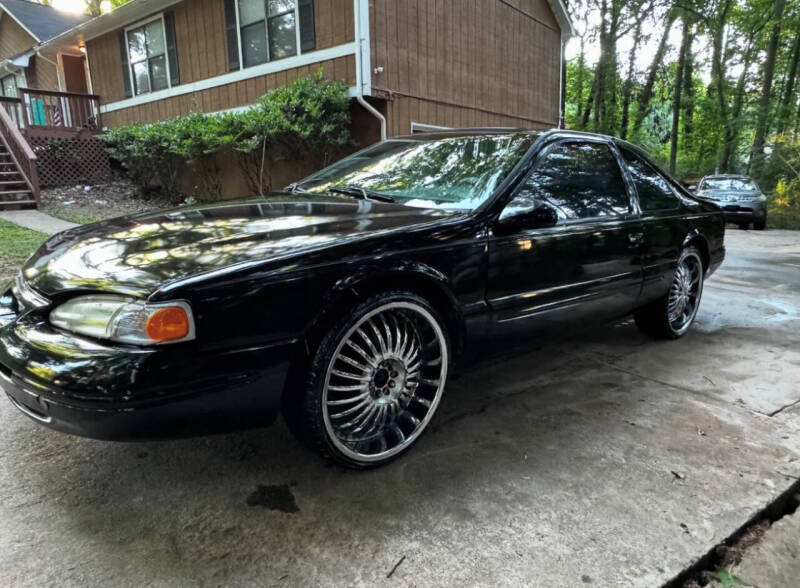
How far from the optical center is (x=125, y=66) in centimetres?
1312

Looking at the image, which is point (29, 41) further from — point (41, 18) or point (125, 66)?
point (125, 66)

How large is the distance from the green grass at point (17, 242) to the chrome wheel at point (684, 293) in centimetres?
604

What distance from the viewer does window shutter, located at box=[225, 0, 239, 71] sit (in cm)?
1048

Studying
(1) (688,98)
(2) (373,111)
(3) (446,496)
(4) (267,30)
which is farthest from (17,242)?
(1) (688,98)

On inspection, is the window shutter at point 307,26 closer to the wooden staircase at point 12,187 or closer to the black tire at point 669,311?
the wooden staircase at point 12,187

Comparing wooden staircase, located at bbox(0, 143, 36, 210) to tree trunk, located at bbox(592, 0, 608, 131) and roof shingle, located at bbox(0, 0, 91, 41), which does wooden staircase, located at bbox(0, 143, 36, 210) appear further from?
tree trunk, located at bbox(592, 0, 608, 131)

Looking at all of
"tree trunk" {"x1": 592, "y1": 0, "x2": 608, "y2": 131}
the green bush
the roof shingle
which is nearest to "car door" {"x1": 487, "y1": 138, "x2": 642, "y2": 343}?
the green bush

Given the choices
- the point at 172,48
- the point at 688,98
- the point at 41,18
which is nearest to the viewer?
the point at 172,48

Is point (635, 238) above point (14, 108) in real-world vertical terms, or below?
below

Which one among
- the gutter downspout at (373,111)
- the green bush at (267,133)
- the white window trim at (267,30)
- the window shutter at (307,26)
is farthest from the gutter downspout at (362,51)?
the white window trim at (267,30)

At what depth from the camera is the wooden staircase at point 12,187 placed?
9445mm

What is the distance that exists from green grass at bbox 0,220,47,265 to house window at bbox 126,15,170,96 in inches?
238

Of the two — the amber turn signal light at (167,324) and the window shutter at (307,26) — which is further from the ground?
the window shutter at (307,26)

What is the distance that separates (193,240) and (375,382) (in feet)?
2.94
